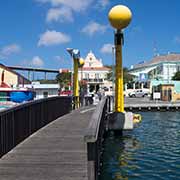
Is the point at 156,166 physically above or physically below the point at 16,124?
below

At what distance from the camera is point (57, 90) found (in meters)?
56.1

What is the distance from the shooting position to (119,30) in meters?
20.3

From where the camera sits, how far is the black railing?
10.1m

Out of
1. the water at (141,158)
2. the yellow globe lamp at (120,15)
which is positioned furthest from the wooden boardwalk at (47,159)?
the yellow globe lamp at (120,15)

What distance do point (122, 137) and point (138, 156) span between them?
5.90 meters

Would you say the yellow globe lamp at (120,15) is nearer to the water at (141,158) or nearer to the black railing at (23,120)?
the black railing at (23,120)

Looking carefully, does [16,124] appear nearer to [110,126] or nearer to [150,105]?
[110,126]

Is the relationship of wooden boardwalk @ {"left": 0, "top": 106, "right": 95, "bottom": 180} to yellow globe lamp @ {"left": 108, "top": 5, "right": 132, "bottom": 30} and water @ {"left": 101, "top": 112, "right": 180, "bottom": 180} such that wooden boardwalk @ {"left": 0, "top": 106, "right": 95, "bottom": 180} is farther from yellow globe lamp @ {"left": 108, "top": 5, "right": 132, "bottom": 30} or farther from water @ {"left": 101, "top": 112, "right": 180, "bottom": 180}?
yellow globe lamp @ {"left": 108, "top": 5, "right": 132, "bottom": 30}

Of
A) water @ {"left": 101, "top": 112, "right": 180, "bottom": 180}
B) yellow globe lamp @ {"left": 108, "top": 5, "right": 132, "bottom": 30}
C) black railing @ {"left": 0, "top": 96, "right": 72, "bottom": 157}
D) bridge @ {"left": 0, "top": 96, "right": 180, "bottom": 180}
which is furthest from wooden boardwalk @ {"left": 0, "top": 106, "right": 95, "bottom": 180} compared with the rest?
yellow globe lamp @ {"left": 108, "top": 5, "right": 132, "bottom": 30}

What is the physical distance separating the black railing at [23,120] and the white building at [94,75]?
98.1 metres

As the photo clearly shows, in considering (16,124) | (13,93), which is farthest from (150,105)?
(16,124)

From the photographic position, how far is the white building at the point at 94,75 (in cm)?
13941

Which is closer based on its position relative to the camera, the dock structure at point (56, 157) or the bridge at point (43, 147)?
the dock structure at point (56, 157)

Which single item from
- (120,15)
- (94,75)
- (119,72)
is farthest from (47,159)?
(94,75)
